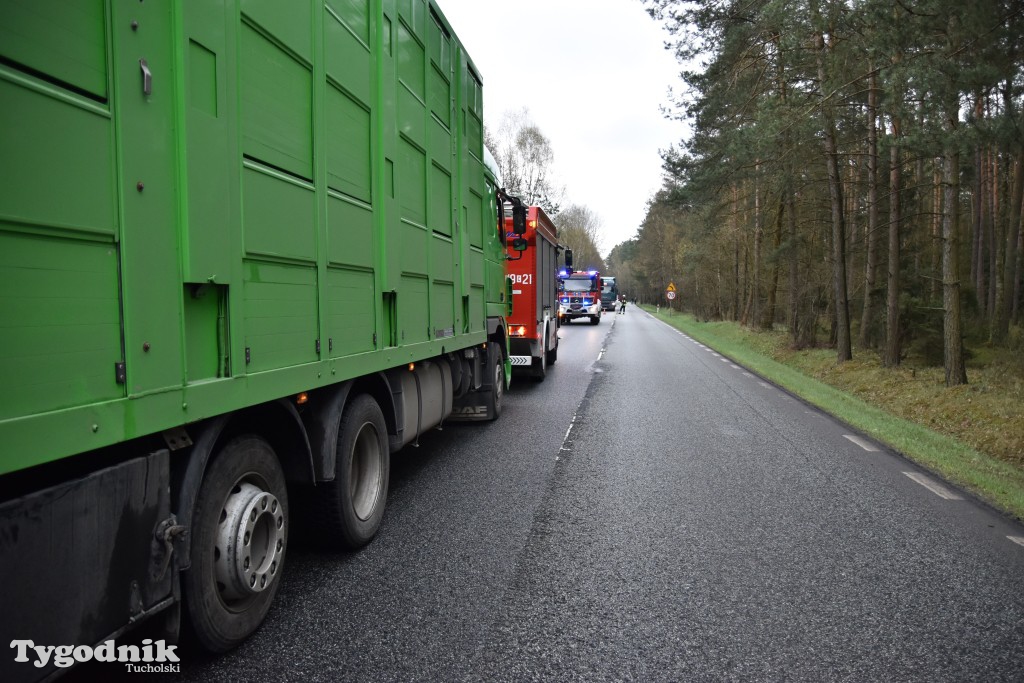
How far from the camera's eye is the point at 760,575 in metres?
4.00

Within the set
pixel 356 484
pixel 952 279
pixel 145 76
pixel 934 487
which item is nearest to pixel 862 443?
pixel 934 487

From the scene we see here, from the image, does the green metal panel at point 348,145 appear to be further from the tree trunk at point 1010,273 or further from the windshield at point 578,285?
the windshield at point 578,285

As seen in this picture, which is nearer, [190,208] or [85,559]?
[85,559]

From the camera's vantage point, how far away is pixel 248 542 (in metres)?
3.01

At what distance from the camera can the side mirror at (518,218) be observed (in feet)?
31.0

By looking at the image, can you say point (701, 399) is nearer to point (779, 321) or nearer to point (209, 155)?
point (209, 155)

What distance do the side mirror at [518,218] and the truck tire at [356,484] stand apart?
16.9 feet

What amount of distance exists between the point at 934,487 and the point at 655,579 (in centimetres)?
358

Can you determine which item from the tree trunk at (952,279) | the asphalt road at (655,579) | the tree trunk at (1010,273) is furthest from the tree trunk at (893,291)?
the asphalt road at (655,579)

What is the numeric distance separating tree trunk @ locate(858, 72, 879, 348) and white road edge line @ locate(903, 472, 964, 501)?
960 centimetres

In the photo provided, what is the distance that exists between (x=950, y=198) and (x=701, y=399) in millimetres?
6031

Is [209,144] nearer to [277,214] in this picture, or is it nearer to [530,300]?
[277,214]

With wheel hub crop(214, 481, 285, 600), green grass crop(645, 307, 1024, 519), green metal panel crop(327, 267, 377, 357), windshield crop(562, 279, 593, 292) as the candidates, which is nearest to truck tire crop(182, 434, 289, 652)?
wheel hub crop(214, 481, 285, 600)

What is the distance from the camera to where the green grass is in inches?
271
